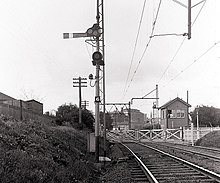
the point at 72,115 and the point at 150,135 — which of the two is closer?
the point at 150,135

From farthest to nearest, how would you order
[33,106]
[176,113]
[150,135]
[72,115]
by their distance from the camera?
1. [176,113]
2. [72,115]
3. [150,135]
4. [33,106]

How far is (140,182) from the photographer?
10.8 meters

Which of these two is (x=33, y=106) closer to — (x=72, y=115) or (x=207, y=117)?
(x=72, y=115)

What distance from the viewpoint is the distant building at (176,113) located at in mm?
65812

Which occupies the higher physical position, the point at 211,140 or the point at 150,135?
the point at 211,140

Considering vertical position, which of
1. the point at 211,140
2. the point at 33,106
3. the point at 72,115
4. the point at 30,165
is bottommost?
the point at 211,140

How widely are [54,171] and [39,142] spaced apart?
3.91 metres

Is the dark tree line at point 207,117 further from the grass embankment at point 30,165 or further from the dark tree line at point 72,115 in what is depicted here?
the grass embankment at point 30,165

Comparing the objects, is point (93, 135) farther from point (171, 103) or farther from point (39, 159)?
point (171, 103)

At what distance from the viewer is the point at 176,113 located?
217ft

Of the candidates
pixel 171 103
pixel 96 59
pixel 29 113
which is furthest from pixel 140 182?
pixel 171 103

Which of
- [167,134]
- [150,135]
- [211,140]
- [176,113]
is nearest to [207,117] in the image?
[176,113]

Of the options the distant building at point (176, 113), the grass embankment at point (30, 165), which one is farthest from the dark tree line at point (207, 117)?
the grass embankment at point (30, 165)

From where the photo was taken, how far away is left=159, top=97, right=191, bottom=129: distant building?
6581 centimetres
